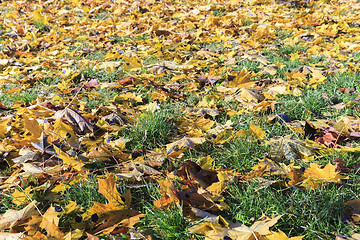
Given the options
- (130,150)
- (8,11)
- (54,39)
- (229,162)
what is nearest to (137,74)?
(130,150)

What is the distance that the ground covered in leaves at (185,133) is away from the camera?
124 centimetres

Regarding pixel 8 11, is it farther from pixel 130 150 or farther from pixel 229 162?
pixel 229 162

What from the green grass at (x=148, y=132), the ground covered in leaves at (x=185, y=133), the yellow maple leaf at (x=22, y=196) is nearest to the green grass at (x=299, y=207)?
the ground covered in leaves at (x=185, y=133)

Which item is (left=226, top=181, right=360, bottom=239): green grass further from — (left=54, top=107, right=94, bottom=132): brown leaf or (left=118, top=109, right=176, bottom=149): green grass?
(left=54, top=107, right=94, bottom=132): brown leaf

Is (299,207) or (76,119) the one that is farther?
(76,119)

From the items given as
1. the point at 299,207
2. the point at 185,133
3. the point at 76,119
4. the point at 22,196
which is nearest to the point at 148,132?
the point at 185,133

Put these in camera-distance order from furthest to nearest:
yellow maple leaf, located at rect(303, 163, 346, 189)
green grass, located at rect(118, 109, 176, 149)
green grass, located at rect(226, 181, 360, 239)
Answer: green grass, located at rect(118, 109, 176, 149) → yellow maple leaf, located at rect(303, 163, 346, 189) → green grass, located at rect(226, 181, 360, 239)

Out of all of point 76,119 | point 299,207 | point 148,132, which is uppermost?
point 76,119

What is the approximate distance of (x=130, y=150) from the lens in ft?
5.94

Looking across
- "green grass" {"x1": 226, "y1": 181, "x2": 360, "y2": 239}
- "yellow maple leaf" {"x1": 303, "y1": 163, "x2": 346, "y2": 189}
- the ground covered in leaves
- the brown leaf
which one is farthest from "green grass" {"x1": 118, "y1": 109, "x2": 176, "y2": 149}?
"yellow maple leaf" {"x1": 303, "y1": 163, "x2": 346, "y2": 189}

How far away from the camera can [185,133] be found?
1.93 metres

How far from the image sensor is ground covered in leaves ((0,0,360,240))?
4.05ft

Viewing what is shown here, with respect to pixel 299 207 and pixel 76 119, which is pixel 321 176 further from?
pixel 76 119

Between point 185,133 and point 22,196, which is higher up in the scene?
point 22,196
